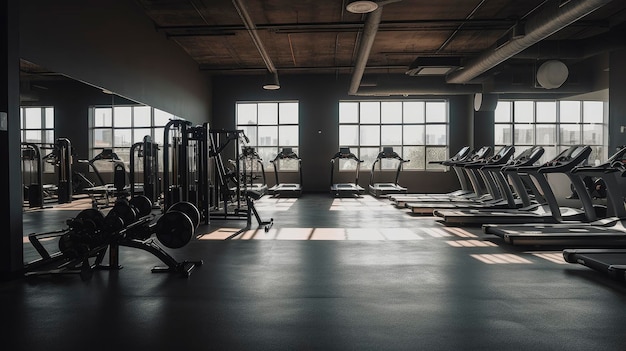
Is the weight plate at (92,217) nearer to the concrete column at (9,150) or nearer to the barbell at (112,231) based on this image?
the barbell at (112,231)

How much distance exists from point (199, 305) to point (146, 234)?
1.36 metres

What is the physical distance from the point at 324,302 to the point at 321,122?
37.5 ft

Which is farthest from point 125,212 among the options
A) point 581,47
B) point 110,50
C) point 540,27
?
point 581,47

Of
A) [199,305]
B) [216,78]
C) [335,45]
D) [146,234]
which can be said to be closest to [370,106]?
[335,45]

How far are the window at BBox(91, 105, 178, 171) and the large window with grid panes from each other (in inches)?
388

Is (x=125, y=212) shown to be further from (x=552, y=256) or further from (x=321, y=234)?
(x=552, y=256)

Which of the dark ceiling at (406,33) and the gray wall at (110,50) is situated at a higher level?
the dark ceiling at (406,33)

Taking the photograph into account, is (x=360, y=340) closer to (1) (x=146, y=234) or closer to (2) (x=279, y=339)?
(2) (x=279, y=339)

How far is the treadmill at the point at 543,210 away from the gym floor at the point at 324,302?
1452mm

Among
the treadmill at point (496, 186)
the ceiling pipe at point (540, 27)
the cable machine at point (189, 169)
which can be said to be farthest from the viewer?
the treadmill at point (496, 186)

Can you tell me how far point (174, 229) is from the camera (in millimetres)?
3969

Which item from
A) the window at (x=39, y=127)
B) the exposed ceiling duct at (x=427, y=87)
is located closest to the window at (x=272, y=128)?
the exposed ceiling duct at (x=427, y=87)

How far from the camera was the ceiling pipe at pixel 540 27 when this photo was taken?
6.08 meters

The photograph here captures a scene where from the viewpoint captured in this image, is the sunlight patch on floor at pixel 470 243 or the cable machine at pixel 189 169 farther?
the cable machine at pixel 189 169
